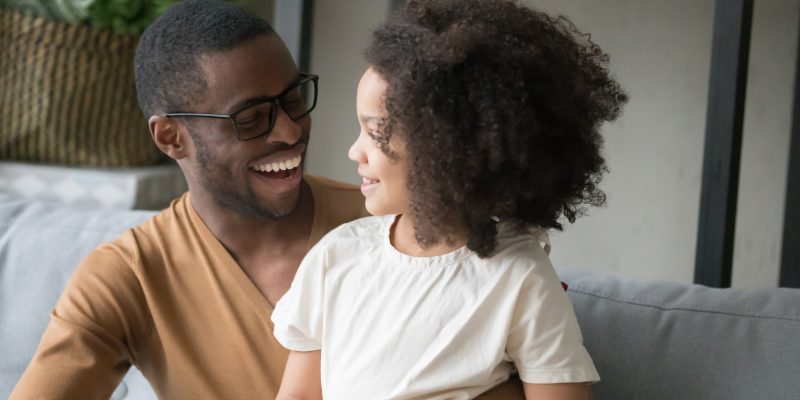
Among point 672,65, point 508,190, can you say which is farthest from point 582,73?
point 672,65

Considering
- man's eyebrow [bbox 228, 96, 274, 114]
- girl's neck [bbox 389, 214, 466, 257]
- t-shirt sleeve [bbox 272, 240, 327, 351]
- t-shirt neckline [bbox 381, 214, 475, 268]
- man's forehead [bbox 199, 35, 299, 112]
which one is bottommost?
t-shirt sleeve [bbox 272, 240, 327, 351]

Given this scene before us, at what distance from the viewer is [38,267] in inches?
76.6

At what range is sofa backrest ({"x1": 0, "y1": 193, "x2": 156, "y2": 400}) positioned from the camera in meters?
1.90

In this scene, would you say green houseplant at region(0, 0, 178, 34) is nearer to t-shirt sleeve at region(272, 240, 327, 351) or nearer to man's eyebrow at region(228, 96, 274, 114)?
man's eyebrow at region(228, 96, 274, 114)

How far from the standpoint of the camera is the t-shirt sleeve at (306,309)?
4.25 ft

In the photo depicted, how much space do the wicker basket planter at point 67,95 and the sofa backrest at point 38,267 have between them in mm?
532

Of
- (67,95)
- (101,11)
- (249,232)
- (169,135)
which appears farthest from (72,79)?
(249,232)

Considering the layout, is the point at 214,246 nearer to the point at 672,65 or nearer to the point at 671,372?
the point at 671,372

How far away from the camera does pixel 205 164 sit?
63.1 inches

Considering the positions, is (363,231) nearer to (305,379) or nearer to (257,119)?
(305,379)

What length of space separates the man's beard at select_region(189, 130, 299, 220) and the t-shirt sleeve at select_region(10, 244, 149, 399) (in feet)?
0.60

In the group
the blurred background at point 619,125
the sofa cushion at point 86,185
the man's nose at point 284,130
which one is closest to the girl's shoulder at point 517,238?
the man's nose at point 284,130

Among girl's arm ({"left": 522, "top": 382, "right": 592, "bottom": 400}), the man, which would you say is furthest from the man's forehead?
girl's arm ({"left": 522, "top": 382, "right": 592, "bottom": 400})

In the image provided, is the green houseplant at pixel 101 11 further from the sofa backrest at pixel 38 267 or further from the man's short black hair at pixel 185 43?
the man's short black hair at pixel 185 43
